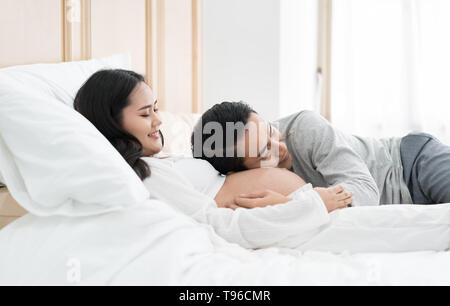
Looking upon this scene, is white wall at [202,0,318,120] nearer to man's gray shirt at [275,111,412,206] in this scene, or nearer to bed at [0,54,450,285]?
man's gray shirt at [275,111,412,206]

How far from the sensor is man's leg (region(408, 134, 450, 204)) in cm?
120

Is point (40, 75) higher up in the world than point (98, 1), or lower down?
lower down

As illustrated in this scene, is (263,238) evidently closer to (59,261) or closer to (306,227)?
(306,227)

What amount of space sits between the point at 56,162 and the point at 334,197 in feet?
2.00

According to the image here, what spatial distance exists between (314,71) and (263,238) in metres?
2.40

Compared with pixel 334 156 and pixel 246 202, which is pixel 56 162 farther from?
pixel 334 156

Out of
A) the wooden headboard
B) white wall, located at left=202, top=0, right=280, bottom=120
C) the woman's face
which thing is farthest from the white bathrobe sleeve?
white wall, located at left=202, top=0, right=280, bottom=120

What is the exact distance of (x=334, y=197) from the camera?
96 cm

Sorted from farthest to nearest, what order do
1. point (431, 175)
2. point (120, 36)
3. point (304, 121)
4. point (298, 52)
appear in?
point (298, 52) → point (120, 36) → point (304, 121) → point (431, 175)

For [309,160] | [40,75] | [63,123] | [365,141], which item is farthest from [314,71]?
[63,123]

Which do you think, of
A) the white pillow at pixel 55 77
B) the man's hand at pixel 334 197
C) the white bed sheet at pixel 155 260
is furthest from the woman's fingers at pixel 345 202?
the white pillow at pixel 55 77

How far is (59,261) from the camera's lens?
631 millimetres

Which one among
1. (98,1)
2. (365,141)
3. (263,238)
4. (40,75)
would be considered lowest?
(263,238)

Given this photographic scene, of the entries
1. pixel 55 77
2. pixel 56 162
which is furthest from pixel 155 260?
pixel 55 77
